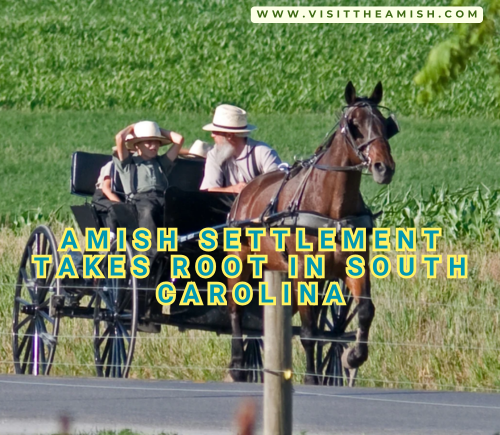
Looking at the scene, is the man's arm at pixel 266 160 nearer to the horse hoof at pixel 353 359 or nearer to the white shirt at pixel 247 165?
the white shirt at pixel 247 165

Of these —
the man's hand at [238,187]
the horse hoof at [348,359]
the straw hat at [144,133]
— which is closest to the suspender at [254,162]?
the man's hand at [238,187]

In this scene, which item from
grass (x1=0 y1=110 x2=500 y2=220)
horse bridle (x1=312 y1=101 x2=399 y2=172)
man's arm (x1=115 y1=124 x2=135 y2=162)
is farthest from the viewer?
grass (x1=0 y1=110 x2=500 y2=220)

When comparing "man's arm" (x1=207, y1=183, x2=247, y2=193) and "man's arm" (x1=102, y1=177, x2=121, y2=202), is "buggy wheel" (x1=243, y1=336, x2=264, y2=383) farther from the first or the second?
"man's arm" (x1=102, y1=177, x2=121, y2=202)

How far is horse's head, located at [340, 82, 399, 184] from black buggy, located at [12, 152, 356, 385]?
1364 mm

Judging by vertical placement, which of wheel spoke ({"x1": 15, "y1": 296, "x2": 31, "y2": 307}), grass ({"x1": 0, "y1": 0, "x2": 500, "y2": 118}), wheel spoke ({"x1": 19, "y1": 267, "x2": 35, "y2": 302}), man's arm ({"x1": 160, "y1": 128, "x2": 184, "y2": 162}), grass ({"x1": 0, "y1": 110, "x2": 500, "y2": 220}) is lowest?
wheel spoke ({"x1": 15, "y1": 296, "x2": 31, "y2": 307})

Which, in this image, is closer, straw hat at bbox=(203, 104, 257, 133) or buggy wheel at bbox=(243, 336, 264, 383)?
straw hat at bbox=(203, 104, 257, 133)

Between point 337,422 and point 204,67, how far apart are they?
77.0 ft

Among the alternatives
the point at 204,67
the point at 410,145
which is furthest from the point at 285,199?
the point at 204,67

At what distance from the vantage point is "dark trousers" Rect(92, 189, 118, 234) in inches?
371

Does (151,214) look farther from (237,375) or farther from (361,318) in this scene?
(361,318)

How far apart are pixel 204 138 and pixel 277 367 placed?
61.4 feet

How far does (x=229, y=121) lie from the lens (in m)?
9.62

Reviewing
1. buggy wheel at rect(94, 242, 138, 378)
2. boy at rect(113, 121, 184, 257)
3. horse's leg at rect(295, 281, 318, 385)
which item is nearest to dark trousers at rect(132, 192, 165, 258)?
boy at rect(113, 121, 184, 257)

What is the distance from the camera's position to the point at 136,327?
9.05 meters
